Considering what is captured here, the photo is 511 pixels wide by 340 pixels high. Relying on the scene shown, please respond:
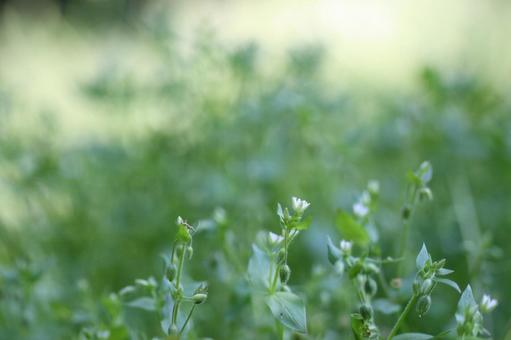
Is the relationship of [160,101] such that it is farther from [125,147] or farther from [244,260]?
[244,260]

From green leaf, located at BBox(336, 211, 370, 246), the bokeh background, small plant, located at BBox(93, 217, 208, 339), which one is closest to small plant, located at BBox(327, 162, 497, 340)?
green leaf, located at BBox(336, 211, 370, 246)

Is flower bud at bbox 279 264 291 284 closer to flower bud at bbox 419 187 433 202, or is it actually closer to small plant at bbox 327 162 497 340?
small plant at bbox 327 162 497 340

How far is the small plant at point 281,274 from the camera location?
626mm

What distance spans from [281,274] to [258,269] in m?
0.05

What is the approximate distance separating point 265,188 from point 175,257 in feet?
2.06

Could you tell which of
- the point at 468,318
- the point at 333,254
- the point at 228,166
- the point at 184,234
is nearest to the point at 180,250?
the point at 184,234

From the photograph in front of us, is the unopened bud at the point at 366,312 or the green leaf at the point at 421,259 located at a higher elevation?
the green leaf at the point at 421,259

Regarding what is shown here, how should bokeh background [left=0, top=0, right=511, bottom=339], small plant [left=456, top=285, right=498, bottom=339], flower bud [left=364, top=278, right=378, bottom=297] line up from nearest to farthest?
small plant [left=456, top=285, right=498, bottom=339] → flower bud [left=364, top=278, right=378, bottom=297] → bokeh background [left=0, top=0, right=511, bottom=339]

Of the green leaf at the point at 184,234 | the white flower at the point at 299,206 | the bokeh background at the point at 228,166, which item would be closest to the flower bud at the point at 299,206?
the white flower at the point at 299,206

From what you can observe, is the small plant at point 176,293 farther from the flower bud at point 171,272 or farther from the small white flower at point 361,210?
the small white flower at point 361,210

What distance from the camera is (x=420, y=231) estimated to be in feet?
4.11

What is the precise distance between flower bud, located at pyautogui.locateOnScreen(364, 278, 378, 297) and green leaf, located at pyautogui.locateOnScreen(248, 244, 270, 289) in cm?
11

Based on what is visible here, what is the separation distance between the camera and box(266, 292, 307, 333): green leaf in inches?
24.8

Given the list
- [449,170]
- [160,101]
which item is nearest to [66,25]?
[160,101]
